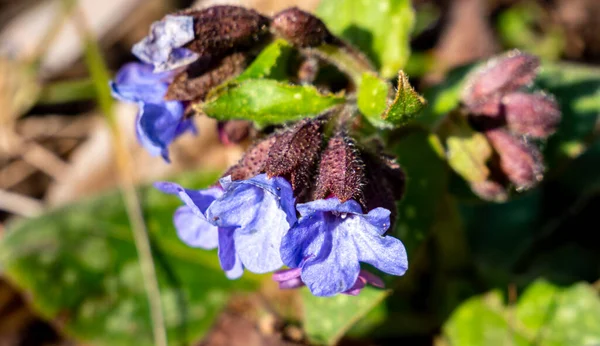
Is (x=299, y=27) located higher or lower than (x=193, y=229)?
higher

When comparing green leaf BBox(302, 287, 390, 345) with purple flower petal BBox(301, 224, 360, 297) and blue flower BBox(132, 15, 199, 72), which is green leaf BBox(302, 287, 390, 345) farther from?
blue flower BBox(132, 15, 199, 72)

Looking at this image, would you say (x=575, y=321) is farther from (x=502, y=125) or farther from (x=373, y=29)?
(x=373, y=29)

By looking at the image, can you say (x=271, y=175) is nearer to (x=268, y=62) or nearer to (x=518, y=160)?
(x=268, y=62)

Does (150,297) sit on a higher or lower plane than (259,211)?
lower

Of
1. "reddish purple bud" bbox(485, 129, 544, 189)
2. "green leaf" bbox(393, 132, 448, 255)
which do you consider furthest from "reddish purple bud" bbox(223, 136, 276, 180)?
"reddish purple bud" bbox(485, 129, 544, 189)

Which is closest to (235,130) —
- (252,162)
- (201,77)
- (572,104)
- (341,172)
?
(201,77)

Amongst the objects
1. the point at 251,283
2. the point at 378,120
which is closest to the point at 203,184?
the point at 251,283
